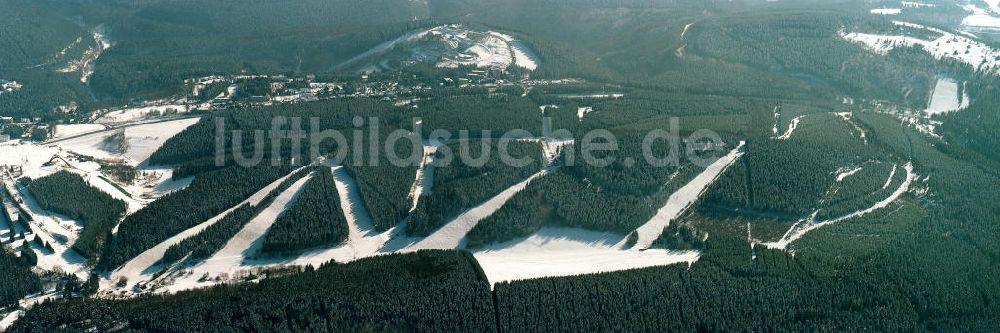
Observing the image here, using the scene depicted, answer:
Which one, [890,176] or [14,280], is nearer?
[14,280]

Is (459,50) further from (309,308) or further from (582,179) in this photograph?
(309,308)

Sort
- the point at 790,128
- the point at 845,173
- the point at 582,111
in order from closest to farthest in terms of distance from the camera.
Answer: the point at 845,173 → the point at 790,128 → the point at 582,111

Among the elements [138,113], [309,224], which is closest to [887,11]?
[309,224]

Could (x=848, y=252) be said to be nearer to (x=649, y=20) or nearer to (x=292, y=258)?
(x=292, y=258)

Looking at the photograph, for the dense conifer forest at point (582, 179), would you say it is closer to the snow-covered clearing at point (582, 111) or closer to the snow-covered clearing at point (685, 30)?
the snow-covered clearing at point (582, 111)

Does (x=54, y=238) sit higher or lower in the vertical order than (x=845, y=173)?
higher
